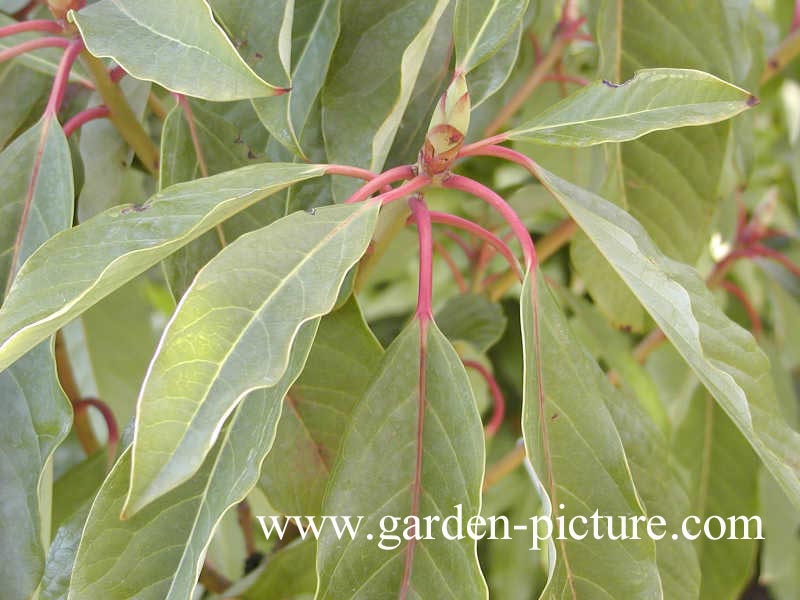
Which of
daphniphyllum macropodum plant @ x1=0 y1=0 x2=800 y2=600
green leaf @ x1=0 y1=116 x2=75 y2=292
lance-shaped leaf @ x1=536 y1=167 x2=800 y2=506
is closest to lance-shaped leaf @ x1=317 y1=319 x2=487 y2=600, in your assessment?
daphniphyllum macropodum plant @ x1=0 y1=0 x2=800 y2=600

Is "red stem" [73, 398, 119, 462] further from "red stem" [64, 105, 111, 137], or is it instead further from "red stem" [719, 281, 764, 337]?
"red stem" [719, 281, 764, 337]

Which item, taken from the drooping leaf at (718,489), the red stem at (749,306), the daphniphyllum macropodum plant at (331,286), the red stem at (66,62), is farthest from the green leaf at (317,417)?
the red stem at (749,306)

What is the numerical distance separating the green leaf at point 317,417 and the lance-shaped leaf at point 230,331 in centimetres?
14

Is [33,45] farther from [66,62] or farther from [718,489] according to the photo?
[718,489]

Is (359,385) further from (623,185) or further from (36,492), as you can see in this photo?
(623,185)

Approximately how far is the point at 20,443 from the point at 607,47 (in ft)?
1.62

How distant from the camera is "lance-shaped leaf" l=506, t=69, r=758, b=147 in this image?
1.67 feet

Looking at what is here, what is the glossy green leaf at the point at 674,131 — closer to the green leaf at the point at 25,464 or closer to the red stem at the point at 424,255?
the red stem at the point at 424,255

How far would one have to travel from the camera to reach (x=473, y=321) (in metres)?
0.88

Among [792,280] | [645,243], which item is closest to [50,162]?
[645,243]

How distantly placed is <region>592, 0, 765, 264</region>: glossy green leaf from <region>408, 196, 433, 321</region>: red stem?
246 millimetres

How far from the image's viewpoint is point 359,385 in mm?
600

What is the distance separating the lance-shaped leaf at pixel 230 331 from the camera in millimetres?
365

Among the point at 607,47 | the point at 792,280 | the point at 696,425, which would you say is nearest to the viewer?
the point at 607,47
